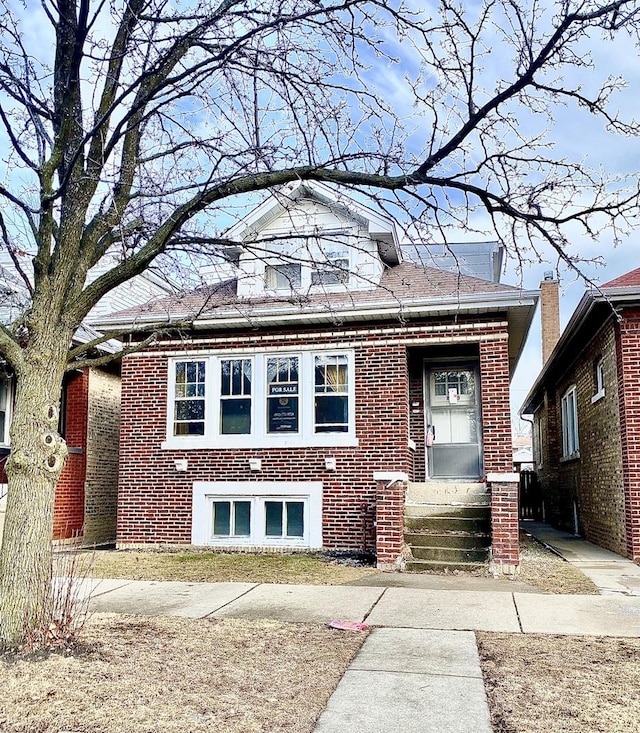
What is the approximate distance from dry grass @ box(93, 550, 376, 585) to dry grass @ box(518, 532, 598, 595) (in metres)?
2.10

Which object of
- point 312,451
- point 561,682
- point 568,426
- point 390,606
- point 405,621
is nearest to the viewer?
point 561,682

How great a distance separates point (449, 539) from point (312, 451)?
9.35 feet

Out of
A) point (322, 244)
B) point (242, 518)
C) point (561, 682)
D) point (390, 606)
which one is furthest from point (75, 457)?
point (561, 682)

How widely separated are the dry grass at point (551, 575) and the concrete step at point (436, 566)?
0.58 m

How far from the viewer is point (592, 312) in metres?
10.9

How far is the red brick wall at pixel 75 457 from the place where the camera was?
13.5 m

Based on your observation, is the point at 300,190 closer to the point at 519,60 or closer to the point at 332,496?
the point at 332,496

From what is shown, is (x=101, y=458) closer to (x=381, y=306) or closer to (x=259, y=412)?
(x=259, y=412)

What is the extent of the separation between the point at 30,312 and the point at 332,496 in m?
6.83

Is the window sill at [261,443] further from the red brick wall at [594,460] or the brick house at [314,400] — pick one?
the red brick wall at [594,460]

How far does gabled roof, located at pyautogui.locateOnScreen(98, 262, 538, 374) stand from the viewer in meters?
10.9

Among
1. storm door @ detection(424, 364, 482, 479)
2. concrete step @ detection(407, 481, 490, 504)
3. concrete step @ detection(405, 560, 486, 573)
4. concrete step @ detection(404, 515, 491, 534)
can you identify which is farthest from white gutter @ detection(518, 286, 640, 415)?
concrete step @ detection(405, 560, 486, 573)

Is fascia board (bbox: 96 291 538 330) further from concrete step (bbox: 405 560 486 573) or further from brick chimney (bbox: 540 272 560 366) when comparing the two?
brick chimney (bbox: 540 272 560 366)

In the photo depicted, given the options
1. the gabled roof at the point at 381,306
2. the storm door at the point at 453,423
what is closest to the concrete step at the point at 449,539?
the storm door at the point at 453,423
